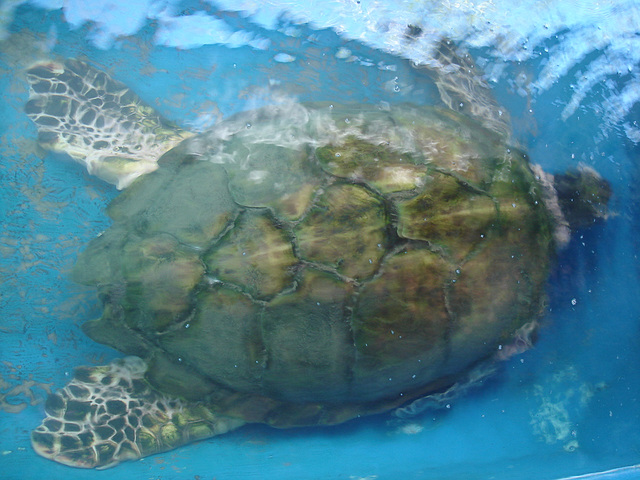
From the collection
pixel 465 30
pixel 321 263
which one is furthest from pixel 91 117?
pixel 465 30

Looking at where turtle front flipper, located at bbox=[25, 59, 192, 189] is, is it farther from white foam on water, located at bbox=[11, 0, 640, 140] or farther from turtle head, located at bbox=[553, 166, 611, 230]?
turtle head, located at bbox=[553, 166, 611, 230]

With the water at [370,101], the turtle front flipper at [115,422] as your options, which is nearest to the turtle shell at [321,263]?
the turtle front flipper at [115,422]

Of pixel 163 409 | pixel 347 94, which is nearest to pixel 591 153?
→ pixel 347 94

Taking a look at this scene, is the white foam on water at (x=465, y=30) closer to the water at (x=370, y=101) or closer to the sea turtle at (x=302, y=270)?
the water at (x=370, y=101)

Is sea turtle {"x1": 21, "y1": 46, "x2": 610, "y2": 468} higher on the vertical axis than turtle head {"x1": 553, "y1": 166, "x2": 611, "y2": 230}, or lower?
lower

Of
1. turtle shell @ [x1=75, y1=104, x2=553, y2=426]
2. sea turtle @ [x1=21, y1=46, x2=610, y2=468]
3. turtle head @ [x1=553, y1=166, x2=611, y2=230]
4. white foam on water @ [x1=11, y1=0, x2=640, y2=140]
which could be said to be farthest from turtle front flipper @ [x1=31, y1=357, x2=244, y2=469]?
turtle head @ [x1=553, y1=166, x2=611, y2=230]

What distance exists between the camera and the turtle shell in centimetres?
257

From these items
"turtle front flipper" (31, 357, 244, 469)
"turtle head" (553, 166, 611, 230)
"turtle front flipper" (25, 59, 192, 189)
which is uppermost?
"turtle head" (553, 166, 611, 230)

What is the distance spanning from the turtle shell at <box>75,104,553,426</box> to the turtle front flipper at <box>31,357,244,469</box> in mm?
431

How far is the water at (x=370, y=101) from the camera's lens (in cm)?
359

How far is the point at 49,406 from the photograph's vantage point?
11.2 feet

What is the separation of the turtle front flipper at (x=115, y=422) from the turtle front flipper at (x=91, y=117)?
171 centimetres

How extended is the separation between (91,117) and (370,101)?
2.44 m

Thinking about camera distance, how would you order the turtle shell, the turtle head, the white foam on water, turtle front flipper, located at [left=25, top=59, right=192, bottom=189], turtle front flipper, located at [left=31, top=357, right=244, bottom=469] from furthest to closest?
the white foam on water < turtle front flipper, located at [left=25, top=59, right=192, bottom=189] < the turtle head < turtle front flipper, located at [left=31, top=357, right=244, bottom=469] < the turtle shell
